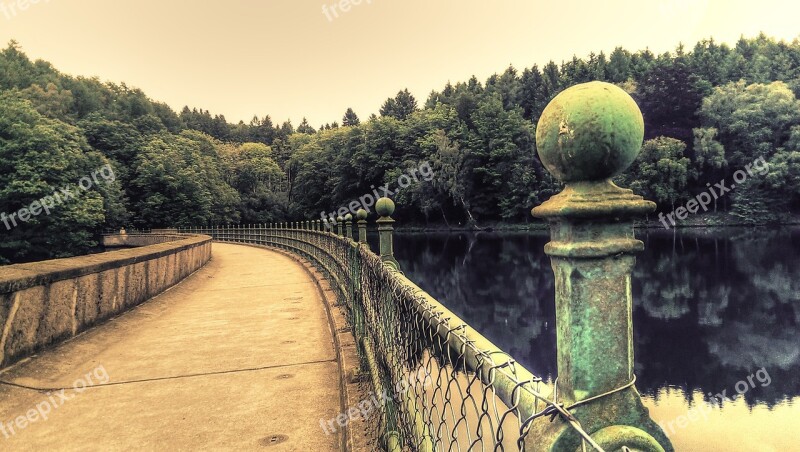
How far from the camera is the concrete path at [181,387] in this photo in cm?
317

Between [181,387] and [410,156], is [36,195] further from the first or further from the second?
[410,156]

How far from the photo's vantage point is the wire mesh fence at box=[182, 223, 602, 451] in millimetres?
1077

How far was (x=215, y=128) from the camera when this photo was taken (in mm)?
109312

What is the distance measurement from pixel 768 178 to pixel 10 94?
202 ft

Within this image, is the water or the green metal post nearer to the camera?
the green metal post

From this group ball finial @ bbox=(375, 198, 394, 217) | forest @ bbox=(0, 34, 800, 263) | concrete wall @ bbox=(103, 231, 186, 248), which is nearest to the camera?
ball finial @ bbox=(375, 198, 394, 217)

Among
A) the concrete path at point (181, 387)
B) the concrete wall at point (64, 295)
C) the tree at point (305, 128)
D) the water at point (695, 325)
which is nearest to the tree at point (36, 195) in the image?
the water at point (695, 325)

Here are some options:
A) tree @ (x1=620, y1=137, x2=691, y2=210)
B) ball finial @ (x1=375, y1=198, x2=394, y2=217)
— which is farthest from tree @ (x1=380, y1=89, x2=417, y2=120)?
ball finial @ (x1=375, y1=198, x2=394, y2=217)

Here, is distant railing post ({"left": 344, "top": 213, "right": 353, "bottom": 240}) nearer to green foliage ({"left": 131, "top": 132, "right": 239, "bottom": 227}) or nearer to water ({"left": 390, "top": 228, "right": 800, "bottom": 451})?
water ({"left": 390, "top": 228, "right": 800, "bottom": 451})

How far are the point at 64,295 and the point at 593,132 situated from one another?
5577 mm

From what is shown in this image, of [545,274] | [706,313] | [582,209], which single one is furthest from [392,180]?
[582,209]

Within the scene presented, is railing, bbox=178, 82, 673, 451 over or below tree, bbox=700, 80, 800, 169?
below

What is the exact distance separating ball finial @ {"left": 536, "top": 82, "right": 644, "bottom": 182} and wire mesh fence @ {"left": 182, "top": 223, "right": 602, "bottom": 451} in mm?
468

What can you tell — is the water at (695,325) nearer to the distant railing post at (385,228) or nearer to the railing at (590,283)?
the distant railing post at (385,228)
